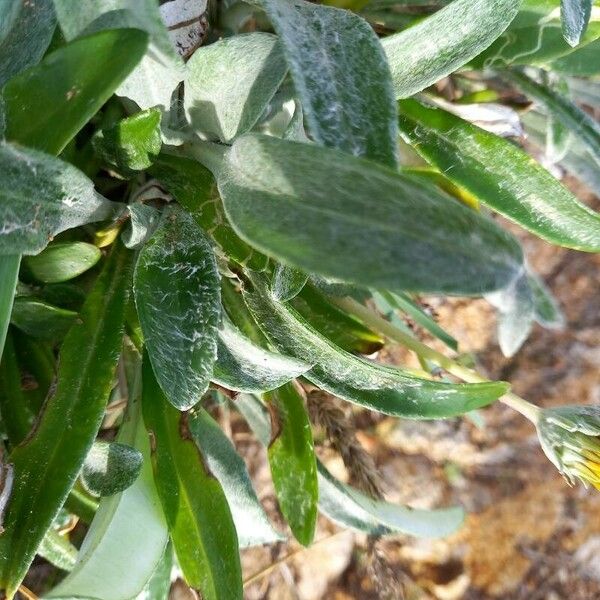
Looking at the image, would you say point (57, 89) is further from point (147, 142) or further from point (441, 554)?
point (441, 554)

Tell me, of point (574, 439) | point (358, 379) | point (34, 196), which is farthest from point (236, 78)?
point (574, 439)

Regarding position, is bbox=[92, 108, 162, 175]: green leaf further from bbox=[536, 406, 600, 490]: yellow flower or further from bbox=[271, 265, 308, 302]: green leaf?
bbox=[536, 406, 600, 490]: yellow flower

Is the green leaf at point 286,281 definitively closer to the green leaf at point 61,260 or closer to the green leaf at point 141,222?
the green leaf at point 141,222

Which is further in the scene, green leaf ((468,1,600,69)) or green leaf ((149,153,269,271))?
green leaf ((468,1,600,69))

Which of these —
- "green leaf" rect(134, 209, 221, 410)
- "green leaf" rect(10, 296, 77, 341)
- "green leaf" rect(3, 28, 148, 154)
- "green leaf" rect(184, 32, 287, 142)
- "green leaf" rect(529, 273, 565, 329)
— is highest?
"green leaf" rect(3, 28, 148, 154)

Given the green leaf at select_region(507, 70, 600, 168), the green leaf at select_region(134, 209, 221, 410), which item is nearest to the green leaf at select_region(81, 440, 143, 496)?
the green leaf at select_region(134, 209, 221, 410)

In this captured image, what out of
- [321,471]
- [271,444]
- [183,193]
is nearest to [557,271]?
[321,471]

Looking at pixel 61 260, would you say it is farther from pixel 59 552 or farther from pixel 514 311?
pixel 514 311
